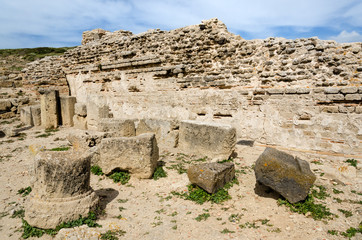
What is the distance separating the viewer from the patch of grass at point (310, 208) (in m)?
3.83

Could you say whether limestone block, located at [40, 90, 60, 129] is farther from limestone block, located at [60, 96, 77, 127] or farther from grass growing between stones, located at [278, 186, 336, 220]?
grass growing between stones, located at [278, 186, 336, 220]

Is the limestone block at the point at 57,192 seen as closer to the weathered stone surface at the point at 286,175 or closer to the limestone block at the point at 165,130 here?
the weathered stone surface at the point at 286,175

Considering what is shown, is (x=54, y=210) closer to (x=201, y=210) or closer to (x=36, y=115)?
(x=201, y=210)

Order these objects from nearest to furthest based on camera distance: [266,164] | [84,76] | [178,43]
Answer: [266,164] < [178,43] < [84,76]

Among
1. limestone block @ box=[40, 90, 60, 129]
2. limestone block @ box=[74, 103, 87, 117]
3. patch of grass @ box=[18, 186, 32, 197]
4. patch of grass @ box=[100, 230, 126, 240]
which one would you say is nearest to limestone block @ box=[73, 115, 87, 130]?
limestone block @ box=[74, 103, 87, 117]

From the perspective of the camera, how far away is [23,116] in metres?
11.9

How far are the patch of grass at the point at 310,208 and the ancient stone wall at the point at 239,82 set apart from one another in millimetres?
2839

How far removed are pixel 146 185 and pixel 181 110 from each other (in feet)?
14.1

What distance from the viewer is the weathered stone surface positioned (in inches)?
157

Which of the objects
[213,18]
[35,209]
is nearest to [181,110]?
[213,18]

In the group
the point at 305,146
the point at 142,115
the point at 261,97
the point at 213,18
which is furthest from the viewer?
the point at 142,115

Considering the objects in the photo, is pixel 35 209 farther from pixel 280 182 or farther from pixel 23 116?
pixel 23 116

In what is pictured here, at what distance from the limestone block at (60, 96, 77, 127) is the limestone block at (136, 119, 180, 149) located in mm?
5519

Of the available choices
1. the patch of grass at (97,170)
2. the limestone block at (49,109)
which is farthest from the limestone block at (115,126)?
the limestone block at (49,109)
